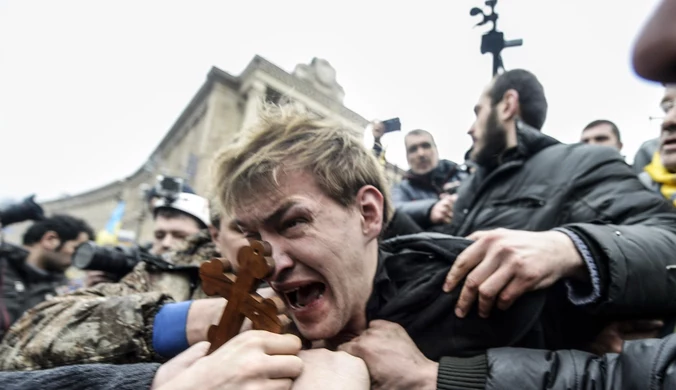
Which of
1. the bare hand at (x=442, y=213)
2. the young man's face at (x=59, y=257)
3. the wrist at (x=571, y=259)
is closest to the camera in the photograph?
the wrist at (x=571, y=259)

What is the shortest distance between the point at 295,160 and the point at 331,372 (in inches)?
25.6

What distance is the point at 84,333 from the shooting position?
177 cm

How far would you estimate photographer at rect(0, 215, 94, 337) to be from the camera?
4.25 m

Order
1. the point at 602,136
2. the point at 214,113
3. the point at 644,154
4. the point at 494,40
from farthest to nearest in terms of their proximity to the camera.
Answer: the point at 214,113
the point at 602,136
the point at 494,40
the point at 644,154

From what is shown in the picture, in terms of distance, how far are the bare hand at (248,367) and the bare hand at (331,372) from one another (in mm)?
29

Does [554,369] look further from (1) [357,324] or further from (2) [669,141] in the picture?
(2) [669,141]

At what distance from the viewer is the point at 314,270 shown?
51.7 inches

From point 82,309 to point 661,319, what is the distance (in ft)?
7.14

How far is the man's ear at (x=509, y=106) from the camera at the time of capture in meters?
2.72

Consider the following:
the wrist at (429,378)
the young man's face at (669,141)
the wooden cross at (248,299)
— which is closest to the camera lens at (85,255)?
the wooden cross at (248,299)

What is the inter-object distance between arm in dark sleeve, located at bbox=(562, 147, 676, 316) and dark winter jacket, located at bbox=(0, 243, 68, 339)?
4.57 metres

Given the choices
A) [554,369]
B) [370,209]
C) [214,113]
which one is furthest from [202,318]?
[214,113]

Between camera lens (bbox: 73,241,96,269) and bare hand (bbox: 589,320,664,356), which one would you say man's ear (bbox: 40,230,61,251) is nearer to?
camera lens (bbox: 73,241,96,269)

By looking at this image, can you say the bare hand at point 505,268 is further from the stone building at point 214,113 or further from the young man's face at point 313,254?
the stone building at point 214,113
